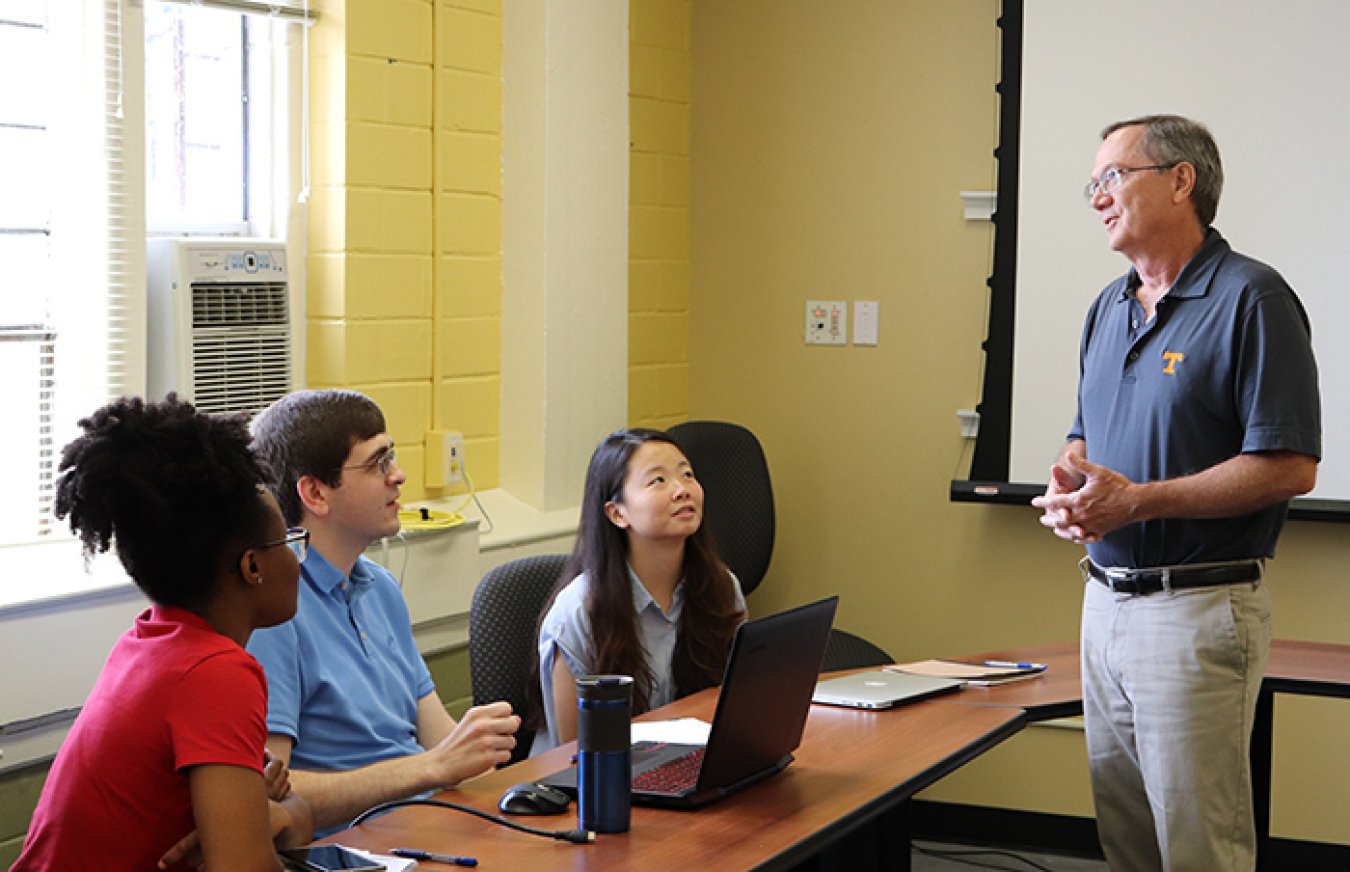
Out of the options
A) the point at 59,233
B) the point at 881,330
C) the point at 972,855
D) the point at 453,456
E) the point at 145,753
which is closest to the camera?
the point at 145,753

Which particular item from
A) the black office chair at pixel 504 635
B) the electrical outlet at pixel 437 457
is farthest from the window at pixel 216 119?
the black office chair at pixel 504 635

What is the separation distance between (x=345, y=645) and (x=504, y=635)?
0.55 m

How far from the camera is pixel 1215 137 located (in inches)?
134

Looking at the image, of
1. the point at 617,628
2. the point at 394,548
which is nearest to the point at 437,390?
the point at 394,548

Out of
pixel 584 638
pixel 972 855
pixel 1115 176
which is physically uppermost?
pixel 1115 176

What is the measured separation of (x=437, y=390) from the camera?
3305mm

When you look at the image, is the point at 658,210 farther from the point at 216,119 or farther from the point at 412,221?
the point at 216,119

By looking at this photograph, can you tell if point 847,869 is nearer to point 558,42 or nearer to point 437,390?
point 437,390

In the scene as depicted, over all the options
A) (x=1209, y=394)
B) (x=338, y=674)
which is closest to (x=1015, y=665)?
(x=1209, y=394)

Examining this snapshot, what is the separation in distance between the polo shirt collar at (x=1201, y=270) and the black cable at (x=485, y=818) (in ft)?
4.65

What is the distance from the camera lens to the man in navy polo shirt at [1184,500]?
223cm

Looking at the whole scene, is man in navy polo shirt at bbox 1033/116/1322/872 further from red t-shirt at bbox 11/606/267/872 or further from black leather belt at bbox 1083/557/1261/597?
red t-shirt at bbox 11/606/267/872

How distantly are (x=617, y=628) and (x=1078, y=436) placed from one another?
3.34 feet

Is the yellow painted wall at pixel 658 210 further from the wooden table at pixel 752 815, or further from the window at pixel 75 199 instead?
the wooden table at pixel 752 815
